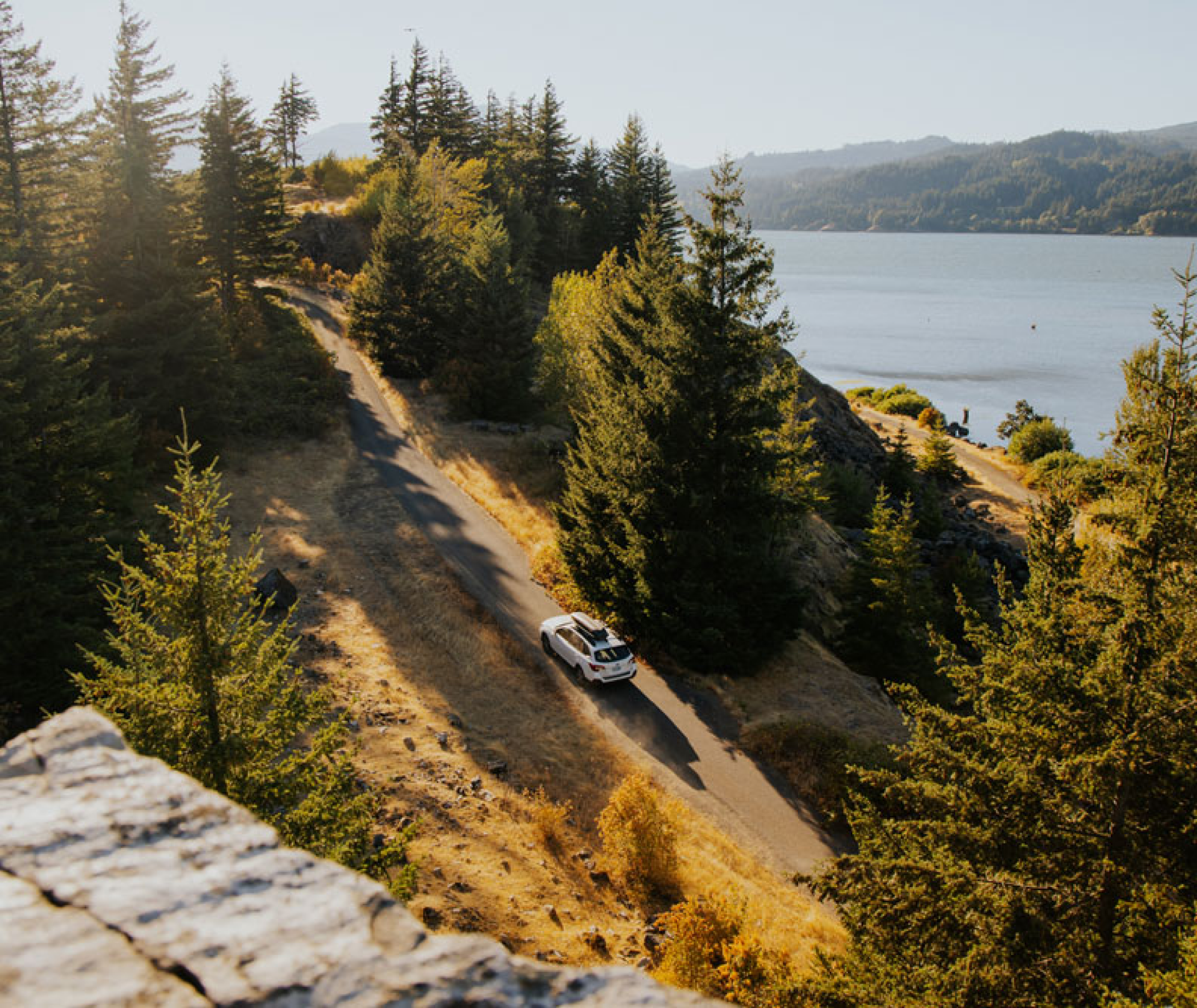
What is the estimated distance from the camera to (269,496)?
34844 mm

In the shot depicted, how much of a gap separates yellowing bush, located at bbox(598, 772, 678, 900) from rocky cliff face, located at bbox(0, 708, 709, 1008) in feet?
47.9

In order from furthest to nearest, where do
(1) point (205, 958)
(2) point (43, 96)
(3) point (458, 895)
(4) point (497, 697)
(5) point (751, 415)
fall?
(2) point (43, 96) → (5) point (751, 415) → (4) point (497, 697) → (3) point (458, 895) → (1) point (205, 958)

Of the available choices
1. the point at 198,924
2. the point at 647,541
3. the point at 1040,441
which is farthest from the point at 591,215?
the point at 198,924

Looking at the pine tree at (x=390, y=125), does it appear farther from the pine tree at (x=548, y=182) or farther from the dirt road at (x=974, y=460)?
the dirt road at (x=974, y=460)

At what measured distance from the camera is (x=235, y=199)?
45.8 m

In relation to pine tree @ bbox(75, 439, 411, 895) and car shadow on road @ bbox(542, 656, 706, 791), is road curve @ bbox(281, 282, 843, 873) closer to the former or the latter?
car shadow on road @ bbox(542, 656, 706, 791)

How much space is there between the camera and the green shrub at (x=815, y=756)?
66.4ft

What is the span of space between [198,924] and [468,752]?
18.0 metres

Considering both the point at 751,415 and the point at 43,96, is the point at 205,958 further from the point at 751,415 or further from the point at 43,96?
the point at 43,96

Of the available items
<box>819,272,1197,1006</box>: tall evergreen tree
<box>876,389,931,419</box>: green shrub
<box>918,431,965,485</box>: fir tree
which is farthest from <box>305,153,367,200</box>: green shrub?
<box>819,272,1197,1006</box>: tall evergreen tree

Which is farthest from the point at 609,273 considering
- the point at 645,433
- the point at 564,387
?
the point at 645,433

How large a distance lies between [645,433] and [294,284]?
52.0 meters

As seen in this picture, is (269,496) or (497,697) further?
(269,496)

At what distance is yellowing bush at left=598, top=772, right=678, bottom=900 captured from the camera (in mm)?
16453
